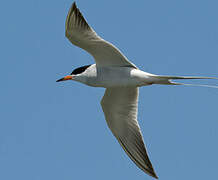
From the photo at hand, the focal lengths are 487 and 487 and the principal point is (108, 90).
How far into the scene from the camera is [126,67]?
10.4 metres

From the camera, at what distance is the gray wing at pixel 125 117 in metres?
11.6

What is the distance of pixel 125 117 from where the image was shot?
1195 cm

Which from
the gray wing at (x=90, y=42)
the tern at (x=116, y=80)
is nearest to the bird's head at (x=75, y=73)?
the tern at (x=116, y=80)

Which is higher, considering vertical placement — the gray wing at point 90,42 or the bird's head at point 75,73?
the gray wing at point 90,42

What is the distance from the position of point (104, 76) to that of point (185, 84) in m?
1.77

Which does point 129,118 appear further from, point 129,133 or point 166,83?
point 166,83

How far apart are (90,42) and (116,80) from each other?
3.64 feet

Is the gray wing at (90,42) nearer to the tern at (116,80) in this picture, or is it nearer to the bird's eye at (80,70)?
the tern at (116,80)

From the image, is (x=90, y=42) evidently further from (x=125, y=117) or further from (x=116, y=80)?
(x=125, y=117)

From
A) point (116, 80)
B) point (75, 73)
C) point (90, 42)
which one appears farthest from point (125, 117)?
point (90, 42)

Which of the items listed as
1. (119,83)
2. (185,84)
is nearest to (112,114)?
(119,83)

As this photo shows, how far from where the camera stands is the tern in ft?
31.8

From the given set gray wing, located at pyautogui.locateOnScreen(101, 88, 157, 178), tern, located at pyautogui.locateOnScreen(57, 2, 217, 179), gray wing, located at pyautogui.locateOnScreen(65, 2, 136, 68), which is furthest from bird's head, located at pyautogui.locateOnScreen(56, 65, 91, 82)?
gray wing, located at pyautogui.locateOnScreen(101, 88, 157, 178)

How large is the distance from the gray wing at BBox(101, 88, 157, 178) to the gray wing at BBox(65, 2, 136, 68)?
1.37 m
